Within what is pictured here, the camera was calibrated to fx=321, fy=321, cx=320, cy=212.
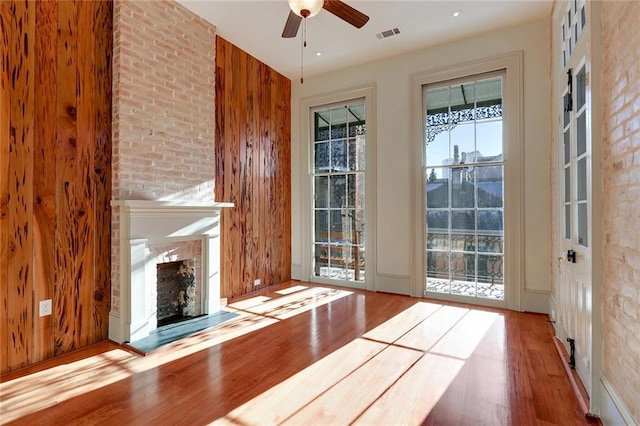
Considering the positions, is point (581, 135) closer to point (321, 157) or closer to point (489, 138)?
point (489, 138)

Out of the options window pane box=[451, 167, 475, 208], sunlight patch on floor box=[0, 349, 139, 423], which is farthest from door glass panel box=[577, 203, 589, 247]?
sunlight patch on floor box=[0, 349, 139, 423]

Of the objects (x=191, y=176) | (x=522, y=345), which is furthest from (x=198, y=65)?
(x=522, y=345)

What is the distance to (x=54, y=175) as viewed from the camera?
2.79m

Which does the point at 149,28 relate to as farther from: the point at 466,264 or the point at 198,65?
the point at 466,264

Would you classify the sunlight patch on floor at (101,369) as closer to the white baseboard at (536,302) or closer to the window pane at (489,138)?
the white baseboard at (536,302)

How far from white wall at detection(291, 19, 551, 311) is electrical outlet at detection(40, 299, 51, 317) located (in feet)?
11.6

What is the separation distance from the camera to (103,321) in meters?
3.12

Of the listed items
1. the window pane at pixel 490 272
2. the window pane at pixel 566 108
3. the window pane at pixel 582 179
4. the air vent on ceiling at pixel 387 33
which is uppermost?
the air vent on ceiling at pixel 387 33

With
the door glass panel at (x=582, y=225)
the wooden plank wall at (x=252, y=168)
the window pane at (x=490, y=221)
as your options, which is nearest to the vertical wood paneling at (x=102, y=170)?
the wooden plank wall at (x=252, y=168)

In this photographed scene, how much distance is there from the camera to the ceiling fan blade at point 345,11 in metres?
2.88

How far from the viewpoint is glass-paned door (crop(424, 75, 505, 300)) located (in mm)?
4219

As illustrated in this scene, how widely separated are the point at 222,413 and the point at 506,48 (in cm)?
491

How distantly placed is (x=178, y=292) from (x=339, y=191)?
2.88 m

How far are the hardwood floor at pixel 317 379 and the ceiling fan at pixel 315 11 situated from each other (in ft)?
9.43
